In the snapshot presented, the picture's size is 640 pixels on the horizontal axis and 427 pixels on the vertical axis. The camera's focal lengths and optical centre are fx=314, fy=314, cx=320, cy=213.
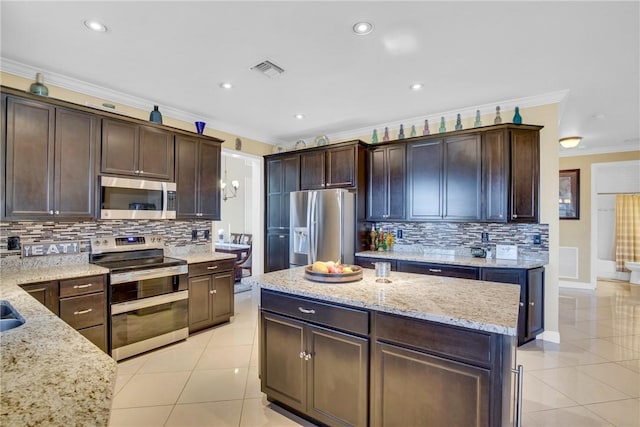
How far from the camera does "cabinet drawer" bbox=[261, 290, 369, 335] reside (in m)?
1.77

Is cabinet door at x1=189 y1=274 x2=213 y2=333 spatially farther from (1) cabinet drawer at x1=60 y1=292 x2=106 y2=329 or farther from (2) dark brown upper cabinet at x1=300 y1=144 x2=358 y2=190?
(2) dark brown upper cabinet at x1=300 y1=144 x2=358 y2=190

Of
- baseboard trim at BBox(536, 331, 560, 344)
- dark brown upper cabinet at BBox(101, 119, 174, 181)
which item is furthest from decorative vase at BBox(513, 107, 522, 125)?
dark brown upper cabinet at BBox(101, 119, 174, 181)

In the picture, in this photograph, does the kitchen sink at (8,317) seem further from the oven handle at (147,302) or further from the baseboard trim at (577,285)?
the baseboard trim at (577,285)

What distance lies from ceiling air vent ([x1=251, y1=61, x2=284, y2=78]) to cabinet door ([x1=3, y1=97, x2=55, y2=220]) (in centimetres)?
186

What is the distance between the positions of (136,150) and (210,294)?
180 centimetres

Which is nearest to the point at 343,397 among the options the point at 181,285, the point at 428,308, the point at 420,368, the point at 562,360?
the point at 420,368

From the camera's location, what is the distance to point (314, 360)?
194cm

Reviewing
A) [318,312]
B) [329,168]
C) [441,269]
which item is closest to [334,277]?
[318,312]

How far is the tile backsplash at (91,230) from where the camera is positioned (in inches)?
111

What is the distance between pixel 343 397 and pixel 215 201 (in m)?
3.05

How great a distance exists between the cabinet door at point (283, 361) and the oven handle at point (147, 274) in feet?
5.21

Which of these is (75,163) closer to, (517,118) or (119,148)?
(119,148)

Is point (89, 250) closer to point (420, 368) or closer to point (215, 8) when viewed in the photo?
point (215, 8)

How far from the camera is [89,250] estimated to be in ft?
10.7
